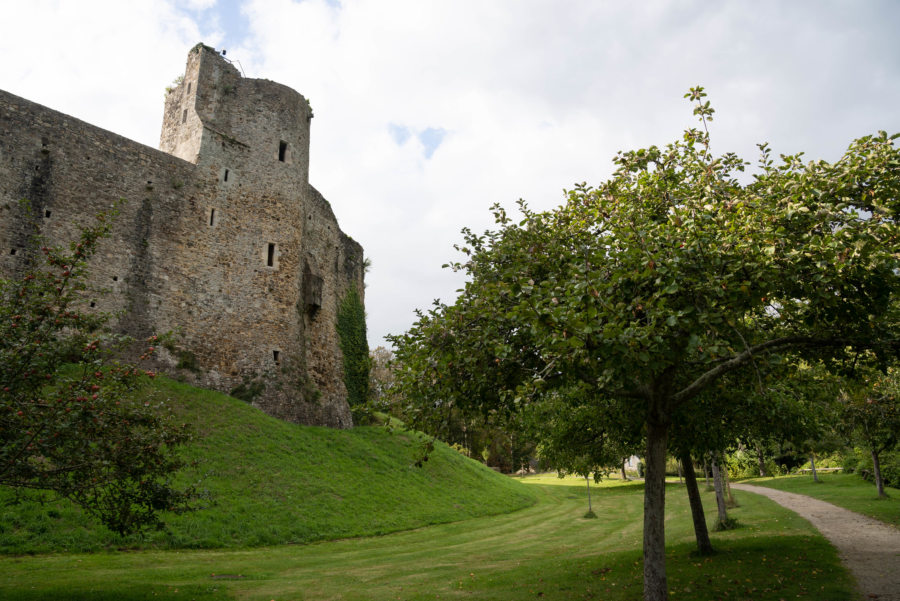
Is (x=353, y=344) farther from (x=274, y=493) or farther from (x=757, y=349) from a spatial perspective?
(x=757, y=349)

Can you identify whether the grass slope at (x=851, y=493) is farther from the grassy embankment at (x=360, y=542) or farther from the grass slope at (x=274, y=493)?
the grass slope at (x=274, y=493)

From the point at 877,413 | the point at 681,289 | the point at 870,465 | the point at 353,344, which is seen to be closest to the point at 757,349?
the point at 681,289

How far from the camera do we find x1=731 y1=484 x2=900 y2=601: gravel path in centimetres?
962

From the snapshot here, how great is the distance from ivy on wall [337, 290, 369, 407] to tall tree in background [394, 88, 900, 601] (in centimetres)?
2210

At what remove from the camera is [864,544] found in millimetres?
13758

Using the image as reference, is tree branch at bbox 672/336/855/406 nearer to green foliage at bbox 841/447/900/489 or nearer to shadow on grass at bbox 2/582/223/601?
shadow on grass at bbox 2/582/223/601

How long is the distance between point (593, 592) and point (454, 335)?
5514mm

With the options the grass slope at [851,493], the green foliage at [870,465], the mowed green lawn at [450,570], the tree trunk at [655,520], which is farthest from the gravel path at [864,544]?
the green foliage at [870,465]

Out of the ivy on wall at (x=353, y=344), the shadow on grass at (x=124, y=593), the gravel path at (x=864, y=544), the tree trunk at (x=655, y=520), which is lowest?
the gravel path at (x=864, y=544)

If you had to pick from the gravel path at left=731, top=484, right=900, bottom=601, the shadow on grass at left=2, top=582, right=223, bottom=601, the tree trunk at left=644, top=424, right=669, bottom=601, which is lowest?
the gravel path at left=731, top=484, right=900, bottom=601

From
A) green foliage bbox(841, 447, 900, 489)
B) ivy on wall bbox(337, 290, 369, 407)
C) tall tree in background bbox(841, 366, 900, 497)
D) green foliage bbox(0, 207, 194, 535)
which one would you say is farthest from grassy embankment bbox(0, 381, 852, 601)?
green foliage bbox(841, 447, 900, 489)

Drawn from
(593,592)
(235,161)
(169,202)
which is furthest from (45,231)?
(593,592)

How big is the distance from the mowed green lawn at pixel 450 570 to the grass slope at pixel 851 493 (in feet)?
11.1

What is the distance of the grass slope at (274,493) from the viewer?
14.3m
